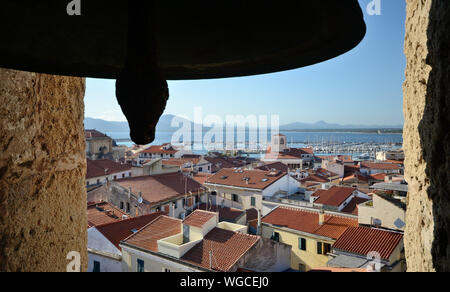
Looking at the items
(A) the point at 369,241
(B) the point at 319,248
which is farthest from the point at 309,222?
(A) the point at 369,241

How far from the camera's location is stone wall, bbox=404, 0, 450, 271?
0.83m

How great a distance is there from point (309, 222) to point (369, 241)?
376 centimetres

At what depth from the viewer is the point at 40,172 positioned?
1.38 meters

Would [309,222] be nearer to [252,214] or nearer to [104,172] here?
[252,214]

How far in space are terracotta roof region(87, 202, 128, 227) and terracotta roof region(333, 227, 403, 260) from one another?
846 centimetres

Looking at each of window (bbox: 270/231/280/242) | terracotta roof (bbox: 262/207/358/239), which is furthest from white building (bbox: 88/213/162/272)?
terracotta roof (bbox: 262/207/358/239)

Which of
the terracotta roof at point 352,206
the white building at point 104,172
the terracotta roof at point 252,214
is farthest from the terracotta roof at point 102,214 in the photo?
the white building at point 104,172

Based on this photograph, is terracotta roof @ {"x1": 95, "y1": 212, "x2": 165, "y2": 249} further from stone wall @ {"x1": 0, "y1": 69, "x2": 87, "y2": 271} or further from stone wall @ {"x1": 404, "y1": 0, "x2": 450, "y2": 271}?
stone wall @ {"x1": 404, "y1": 0, "x2": 450, "y2": 271}

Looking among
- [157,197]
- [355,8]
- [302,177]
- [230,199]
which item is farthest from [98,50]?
[302,177]

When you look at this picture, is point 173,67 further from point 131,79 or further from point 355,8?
point 355,8

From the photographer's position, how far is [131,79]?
83 centimetres

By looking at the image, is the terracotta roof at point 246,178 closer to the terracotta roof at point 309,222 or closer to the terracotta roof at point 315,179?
the terracotta roof at point 315,179

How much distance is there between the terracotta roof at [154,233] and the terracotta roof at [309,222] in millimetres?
4636
